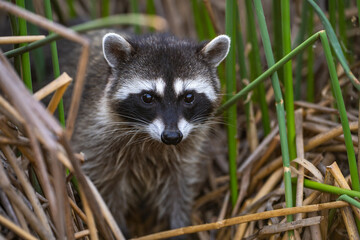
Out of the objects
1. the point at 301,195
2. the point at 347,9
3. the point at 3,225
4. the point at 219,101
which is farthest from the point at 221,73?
the point at 3,225

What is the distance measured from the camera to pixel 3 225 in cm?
245

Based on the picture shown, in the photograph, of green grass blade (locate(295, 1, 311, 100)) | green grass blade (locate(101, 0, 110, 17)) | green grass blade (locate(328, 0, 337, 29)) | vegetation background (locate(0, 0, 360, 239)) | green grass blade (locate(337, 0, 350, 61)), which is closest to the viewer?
vegetation background (locate(0, 0, 360, 239))

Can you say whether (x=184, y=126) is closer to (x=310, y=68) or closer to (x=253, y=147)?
(x=253, y=147)

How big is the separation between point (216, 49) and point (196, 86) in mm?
290

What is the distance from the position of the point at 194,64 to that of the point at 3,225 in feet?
5.09

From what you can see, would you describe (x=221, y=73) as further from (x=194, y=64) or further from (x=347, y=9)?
(x=347, y=9)

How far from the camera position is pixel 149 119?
10.1ft

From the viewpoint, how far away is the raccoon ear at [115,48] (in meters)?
3.12

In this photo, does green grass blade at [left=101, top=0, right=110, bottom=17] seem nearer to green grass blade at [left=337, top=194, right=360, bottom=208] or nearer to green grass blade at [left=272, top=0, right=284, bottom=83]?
green grass blade at [left=272, top=0, right=284, bottom=83]

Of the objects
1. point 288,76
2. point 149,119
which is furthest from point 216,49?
point 149,119

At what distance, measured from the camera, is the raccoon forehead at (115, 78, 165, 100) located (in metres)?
3.08

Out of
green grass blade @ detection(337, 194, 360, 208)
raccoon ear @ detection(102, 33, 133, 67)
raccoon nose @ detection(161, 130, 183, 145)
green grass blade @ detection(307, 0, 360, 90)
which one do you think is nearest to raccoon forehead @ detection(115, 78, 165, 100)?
raccoon ear @ detection(102, 33, 133, 67)

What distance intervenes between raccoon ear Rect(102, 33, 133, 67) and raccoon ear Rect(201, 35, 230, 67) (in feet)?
1.66

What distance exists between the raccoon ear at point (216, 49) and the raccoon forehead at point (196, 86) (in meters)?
0.16
